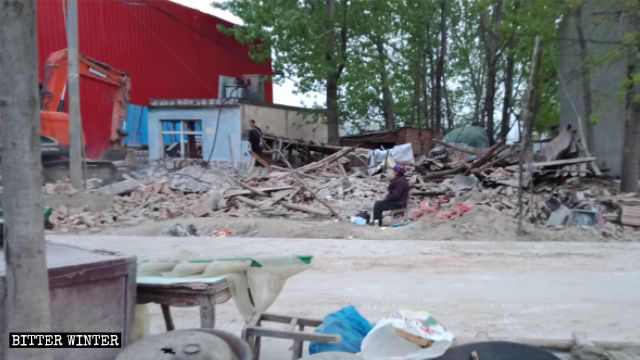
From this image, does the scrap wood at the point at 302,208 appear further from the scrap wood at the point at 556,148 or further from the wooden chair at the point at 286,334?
the wooden chair at the point at 286,334

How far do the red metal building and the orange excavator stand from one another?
245 inches

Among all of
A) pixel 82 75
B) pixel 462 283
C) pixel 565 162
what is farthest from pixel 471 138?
pixel 462 283

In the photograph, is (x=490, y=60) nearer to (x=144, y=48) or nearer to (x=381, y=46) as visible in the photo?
(x=381, y=46)

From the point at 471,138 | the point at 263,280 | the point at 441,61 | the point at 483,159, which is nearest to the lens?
Answer: the point at 263,280

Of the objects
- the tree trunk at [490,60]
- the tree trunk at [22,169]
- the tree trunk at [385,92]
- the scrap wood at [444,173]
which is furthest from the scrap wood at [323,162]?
the tree trunk at [22,169]

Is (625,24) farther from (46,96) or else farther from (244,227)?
(46,96)

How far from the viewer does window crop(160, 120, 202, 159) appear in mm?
22328

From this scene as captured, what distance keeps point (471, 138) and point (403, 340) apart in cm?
2458

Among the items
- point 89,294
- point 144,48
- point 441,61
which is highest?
point 144,48

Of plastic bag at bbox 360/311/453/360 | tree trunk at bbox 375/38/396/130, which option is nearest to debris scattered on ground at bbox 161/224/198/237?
plastic bag at bbox 360/311/453/360

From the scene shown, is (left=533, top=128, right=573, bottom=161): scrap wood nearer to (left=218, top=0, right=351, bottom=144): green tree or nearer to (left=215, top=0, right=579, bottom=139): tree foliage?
(left=215, top=0, right=579, bottom=139): tree foliage

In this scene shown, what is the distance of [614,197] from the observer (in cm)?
1244

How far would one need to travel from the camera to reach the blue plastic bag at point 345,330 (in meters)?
3.95

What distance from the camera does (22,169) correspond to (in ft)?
8.41
